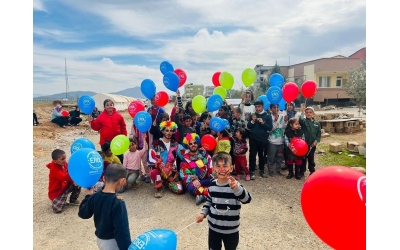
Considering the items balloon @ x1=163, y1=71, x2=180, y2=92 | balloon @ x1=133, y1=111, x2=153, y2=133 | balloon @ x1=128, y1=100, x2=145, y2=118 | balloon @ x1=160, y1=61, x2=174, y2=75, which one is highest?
balloon @ x1=160, y1=61, x2=174, y2=75

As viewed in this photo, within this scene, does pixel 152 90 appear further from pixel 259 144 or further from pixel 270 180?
pixel 270 180

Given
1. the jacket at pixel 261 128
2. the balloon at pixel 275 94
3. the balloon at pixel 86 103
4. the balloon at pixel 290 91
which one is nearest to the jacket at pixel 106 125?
the balloon at pixel 86 103

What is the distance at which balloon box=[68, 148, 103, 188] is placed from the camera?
2703mm

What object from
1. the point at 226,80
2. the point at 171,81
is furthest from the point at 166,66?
the point at 226,80

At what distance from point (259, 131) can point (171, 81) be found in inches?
87.6

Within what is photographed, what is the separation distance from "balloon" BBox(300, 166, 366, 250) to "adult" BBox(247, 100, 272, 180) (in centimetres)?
387

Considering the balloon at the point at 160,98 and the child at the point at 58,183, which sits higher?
the balloon at the point at 160,98

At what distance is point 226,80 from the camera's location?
680 centimetres

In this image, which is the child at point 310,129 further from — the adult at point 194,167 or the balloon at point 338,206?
the balloon at point 338,206

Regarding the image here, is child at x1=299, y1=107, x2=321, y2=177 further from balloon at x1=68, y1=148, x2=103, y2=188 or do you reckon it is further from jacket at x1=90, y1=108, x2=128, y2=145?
balloon at x1=68, y1=148, x2=103, y2=188

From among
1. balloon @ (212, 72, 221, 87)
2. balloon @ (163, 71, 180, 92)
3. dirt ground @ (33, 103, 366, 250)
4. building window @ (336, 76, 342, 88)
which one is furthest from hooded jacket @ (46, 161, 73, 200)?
building window @ (336, 76, 342, 88)

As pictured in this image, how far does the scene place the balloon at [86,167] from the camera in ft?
8.87

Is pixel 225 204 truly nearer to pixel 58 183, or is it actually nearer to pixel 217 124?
pixel 217 124

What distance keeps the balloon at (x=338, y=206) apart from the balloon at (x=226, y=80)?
5.39m
